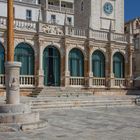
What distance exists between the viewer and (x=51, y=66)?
30.5m

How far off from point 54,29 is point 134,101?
9332mm

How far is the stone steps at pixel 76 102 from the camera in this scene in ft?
70.1

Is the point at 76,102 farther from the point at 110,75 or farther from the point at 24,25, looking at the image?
the point at 110,75

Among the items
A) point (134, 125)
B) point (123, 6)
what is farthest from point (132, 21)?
point (134, 125)

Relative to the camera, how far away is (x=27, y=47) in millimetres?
28656

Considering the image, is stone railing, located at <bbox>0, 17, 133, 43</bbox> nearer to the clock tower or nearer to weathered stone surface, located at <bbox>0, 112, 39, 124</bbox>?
the clock tower

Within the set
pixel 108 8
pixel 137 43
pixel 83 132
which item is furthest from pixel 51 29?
pixel 137 43

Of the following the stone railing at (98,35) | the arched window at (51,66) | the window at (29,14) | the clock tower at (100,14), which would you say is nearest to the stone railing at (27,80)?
the arched window at (51,66)

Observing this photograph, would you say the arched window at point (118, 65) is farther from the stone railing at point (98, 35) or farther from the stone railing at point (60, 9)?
the stone railing at point (60, 9)

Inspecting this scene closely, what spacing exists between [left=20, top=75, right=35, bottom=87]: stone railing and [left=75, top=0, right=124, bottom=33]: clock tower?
14.8 m

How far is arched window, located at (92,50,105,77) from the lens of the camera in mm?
32469

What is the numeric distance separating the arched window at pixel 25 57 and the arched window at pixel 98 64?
647cm

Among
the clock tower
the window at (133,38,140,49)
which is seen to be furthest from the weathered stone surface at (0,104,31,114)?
the window at (133,38,140,49)

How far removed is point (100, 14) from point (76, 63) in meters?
12.9
